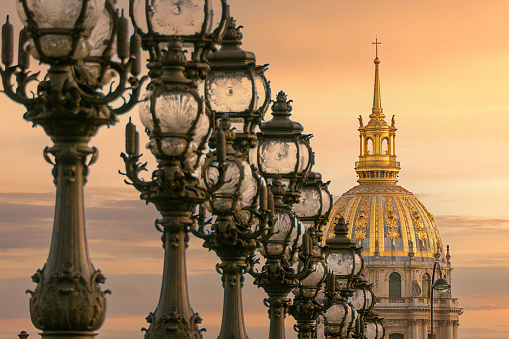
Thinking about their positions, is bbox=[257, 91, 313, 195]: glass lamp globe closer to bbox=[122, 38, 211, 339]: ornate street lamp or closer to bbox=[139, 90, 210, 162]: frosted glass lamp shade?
bbox=[122, 38, 211, 339]: ornate street lamp

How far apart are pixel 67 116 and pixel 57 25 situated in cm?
75

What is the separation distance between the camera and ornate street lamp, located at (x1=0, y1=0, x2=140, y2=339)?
14.4m

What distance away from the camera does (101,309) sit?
572 inches

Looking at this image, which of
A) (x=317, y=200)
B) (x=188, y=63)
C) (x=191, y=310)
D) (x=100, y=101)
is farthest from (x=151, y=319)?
(x=317, y=200)

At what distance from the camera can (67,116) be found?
48.4 ft

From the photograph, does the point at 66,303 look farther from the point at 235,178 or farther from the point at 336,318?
the point at 336,318

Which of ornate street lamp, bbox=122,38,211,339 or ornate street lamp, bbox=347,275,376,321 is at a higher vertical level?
ornate street lamp, bbox=347,275,376,321

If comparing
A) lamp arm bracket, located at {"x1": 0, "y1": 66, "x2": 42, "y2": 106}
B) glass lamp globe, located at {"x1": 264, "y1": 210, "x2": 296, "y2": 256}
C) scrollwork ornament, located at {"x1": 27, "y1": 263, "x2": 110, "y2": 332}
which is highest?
glass lamp globe, located at {"x1": 264, "y1": 210, "x2": 296, "y2": 256}

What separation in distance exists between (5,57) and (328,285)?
20604 millimetres

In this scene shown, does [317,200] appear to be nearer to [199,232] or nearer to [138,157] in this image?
[199,232]

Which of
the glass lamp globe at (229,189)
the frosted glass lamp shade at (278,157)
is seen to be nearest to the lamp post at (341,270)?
the frosted glass lamp shade at (278,157)

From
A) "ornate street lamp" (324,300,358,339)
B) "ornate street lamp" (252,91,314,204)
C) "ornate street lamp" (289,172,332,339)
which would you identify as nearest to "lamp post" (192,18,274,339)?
"ornate street lamp" (252,91,314,204)

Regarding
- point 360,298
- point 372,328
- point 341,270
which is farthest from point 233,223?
point 372,328

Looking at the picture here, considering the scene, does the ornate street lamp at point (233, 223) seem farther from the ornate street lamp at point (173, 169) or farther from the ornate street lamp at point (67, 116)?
the ornate street lamp at point (67, 116)
